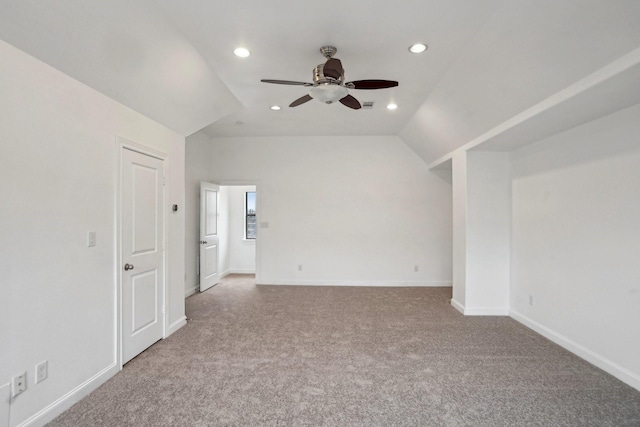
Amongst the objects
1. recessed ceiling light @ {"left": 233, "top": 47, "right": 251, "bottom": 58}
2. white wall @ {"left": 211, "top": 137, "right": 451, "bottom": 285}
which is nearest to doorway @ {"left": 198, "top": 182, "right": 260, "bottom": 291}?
white wall @ {"left": 211, "top": 137, "right": 451, "bottom": 285}

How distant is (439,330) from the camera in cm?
370

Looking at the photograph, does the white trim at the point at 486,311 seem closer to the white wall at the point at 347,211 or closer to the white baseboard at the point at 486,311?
the white baseboard at the point at 486,311

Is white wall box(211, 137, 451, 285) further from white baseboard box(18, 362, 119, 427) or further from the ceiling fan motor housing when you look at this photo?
white baseboard box(18, 362, 119, 427)

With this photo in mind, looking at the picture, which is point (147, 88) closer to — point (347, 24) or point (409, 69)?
point (347, 24)

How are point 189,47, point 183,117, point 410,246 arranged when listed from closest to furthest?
point 189,47, point 183,117, point 410,246

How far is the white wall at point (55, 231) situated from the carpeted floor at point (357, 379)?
316mm

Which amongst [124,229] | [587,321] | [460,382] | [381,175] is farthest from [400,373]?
[381,175]

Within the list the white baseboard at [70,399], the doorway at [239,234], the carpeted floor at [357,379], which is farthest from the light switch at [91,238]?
the doorway at [239,234]

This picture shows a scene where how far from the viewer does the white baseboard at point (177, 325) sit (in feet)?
11.6

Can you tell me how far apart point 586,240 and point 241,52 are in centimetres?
361

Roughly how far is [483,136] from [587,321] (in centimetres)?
212

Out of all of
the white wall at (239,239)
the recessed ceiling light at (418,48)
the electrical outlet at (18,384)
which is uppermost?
the recessed ceiling light at (418,48)

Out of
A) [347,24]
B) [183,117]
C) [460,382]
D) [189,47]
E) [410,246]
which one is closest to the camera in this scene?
[347,24]

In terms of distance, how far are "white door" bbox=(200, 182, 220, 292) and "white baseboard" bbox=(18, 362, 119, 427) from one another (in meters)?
2.91
